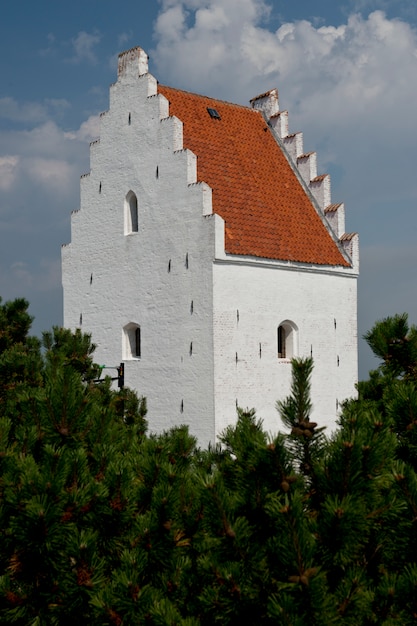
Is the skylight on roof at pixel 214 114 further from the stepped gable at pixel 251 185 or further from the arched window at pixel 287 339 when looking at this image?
the arched window at pixel 287 339

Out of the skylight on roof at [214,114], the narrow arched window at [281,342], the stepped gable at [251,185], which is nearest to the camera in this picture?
the stepped gable at [251,185]

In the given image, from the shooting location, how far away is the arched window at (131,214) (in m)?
21.3

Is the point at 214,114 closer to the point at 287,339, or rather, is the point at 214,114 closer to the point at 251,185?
the point at 251,185

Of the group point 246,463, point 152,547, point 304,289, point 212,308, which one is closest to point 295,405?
point 246,463

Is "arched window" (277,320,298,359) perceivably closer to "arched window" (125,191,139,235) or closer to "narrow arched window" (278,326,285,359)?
"narrow arched window" (278,326,285,359)

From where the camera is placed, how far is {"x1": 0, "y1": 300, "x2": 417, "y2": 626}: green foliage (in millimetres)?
4363

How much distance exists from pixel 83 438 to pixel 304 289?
15687mm

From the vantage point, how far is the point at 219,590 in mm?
4555

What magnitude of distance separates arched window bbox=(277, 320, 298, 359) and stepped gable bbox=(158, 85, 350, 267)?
1784mm

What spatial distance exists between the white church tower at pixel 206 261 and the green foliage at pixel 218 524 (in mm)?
12989

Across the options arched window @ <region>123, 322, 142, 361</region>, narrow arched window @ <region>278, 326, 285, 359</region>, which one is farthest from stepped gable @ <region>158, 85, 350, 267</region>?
arched window @ <region>123, 322, 142, 361</region>

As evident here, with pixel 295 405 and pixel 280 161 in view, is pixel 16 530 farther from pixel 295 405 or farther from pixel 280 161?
pixel 280 161

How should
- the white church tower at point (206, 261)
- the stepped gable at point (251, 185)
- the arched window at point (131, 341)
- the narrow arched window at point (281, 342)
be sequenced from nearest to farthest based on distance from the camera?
the white church tower at point (206, 261)
the stepped gable at point (251, 185)
the narrow arched window at point (281, 342)
the arched window at point (131, 341)

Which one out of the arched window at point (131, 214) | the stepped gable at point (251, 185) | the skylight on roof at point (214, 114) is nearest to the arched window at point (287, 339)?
the stepped gable at point (251, 185)
